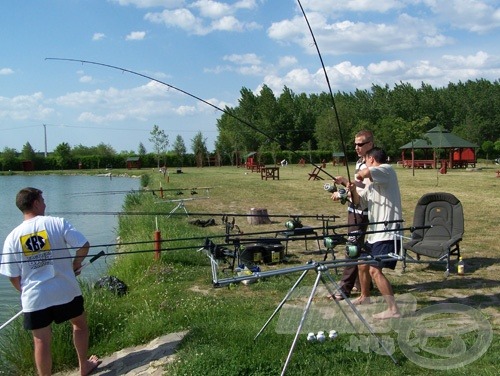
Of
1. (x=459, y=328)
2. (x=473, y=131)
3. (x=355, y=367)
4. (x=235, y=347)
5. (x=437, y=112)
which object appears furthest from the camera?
(x=437, y=112)

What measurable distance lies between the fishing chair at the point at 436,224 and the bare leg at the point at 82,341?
15.0 feet

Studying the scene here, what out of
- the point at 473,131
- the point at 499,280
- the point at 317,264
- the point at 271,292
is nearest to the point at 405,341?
the point at 317,264

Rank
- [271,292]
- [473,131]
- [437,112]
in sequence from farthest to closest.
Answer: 1. [437,112]
2. [473,131]
3. [271,292]

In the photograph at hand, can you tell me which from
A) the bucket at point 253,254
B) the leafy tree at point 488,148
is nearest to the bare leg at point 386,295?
the bucket at point 253,254

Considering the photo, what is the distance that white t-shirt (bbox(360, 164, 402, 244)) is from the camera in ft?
18.2

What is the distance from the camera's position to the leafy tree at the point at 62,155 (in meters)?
70.9

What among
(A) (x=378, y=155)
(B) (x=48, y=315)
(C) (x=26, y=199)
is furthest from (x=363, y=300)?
(C) (x=26, y=199)

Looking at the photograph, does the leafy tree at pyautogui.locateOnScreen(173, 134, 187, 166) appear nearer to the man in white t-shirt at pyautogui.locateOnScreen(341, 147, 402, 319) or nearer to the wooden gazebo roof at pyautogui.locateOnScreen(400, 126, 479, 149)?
the wooden gazebo roof at pyautogui.locateOnScreen(400, 126, 479, 149)

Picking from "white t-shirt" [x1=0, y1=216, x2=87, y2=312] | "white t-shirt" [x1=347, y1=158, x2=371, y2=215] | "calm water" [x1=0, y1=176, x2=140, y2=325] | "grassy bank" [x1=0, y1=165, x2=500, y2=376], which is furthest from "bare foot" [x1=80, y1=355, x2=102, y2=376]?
"white t-shirt" [x1=347, y1=158, x2=371, y2=215]

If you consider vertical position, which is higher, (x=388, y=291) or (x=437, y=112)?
(x=437, y=112)

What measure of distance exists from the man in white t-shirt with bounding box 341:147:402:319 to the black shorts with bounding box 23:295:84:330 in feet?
8.68

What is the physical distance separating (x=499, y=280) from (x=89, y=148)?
7634cm

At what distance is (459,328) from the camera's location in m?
5.23

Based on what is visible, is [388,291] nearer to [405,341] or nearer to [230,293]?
[405,341]
